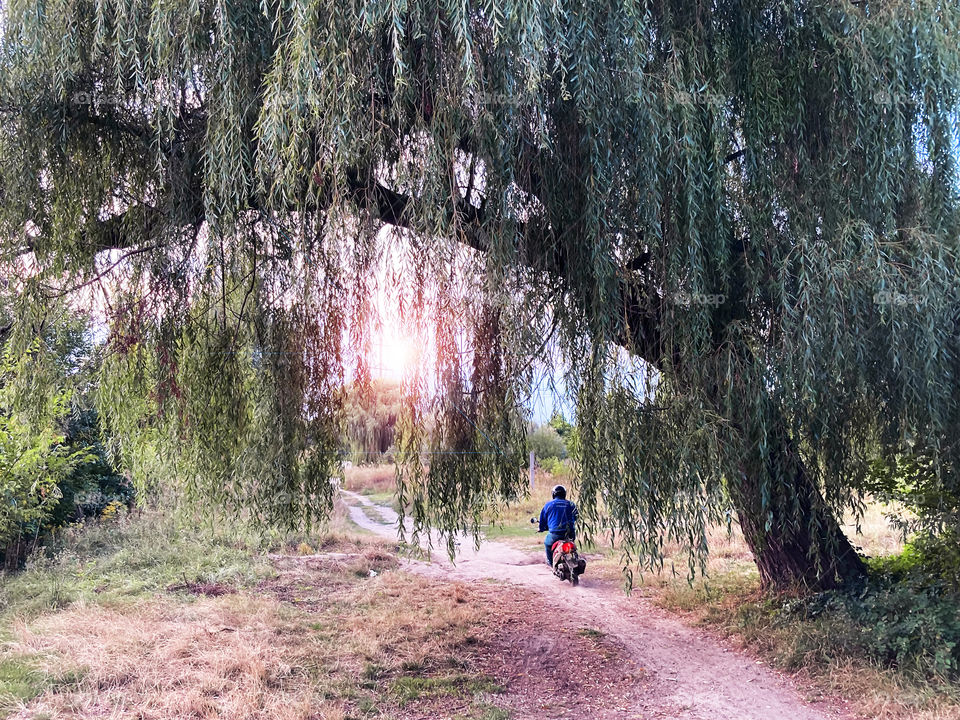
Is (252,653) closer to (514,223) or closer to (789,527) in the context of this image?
(514,223)

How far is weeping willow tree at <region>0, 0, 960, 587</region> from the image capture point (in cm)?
403

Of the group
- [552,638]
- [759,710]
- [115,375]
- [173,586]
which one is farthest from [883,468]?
[173,586]

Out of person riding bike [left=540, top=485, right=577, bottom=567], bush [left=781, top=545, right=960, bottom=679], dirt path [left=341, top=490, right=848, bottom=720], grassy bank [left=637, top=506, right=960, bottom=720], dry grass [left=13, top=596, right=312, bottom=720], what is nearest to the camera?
dry grass [left=13, top=596, right=312, bottom=720]

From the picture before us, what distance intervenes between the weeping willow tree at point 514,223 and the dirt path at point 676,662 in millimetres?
1670

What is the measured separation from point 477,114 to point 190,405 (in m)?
3.22

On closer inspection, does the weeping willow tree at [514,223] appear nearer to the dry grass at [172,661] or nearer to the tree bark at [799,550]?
the tree bark at [799,550]

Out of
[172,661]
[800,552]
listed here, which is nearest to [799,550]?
[800,552]

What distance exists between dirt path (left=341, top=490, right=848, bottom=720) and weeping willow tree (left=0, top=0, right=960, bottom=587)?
167 cm

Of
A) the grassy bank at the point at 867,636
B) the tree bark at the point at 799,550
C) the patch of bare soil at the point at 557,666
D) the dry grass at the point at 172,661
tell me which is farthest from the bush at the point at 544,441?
the dry grass at the point at 172,661

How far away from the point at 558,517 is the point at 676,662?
111 inches

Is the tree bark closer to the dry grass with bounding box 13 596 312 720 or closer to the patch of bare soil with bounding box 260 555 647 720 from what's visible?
the patch of bare soil with bounding box 260 555 647 720

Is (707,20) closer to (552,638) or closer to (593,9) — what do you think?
(593,9)

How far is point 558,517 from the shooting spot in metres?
8.99

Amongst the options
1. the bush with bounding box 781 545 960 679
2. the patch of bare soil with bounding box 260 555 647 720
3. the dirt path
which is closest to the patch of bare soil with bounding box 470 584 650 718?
the patch of bare soil with bounding box 260 555 647 720
